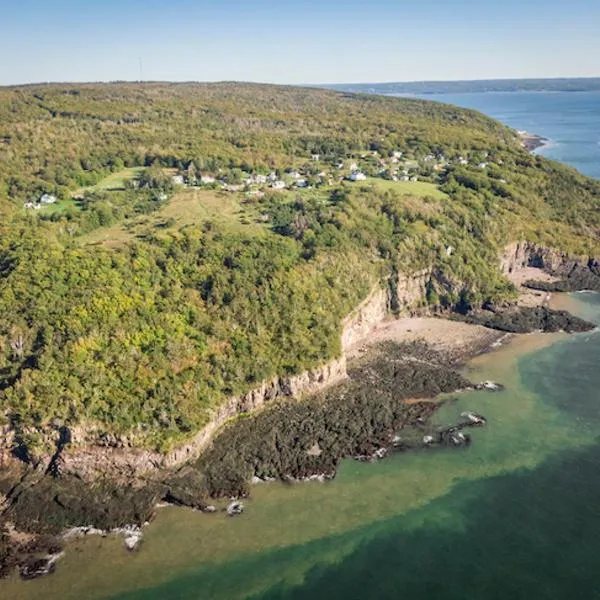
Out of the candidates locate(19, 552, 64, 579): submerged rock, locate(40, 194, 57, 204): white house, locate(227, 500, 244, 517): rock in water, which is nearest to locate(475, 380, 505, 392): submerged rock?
locate(227, 500, 244, 517): rock in water

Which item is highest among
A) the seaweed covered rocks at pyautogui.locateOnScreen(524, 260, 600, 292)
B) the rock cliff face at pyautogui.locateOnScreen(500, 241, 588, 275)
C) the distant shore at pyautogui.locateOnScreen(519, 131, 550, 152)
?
the distant shore at pyautogui.locateOnScreen(519, 131, 550, 152)

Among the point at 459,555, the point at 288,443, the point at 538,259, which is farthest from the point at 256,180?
the point at 459,555

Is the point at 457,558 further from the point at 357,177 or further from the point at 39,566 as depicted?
the point at 357,177

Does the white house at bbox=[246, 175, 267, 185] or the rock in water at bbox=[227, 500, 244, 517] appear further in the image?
the white house at bbox=[246, 175, 267, 185]

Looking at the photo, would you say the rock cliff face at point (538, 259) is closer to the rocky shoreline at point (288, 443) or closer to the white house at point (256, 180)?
the rocky shoreline at point (288, 443)

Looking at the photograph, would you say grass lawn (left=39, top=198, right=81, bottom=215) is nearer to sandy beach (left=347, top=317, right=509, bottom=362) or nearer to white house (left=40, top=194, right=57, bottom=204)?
white house (left=40, top=194, right=57, bottom=204)
